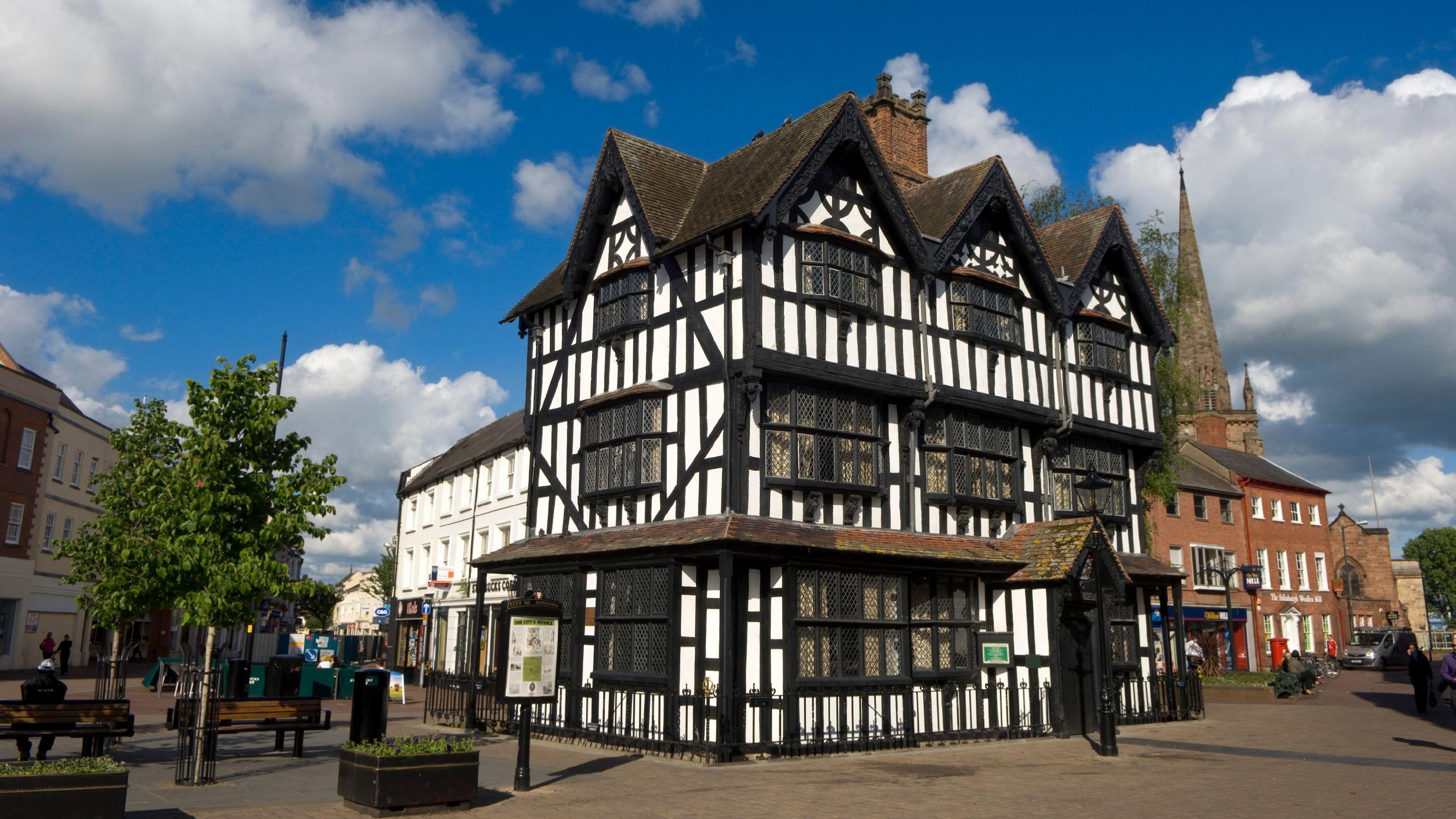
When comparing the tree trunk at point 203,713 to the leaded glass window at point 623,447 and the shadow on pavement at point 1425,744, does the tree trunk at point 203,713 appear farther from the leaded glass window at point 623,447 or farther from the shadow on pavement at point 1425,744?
the shadow on pavement at point 1425,744

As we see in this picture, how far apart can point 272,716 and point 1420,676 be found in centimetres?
2561

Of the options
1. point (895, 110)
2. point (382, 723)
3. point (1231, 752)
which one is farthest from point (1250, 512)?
point (382, 723)

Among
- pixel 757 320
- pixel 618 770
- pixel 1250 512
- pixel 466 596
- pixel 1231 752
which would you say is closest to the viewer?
pixel 618 770

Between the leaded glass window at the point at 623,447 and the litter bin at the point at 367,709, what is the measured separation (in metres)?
7.34

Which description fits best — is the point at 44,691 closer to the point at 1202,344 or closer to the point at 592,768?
the point at 592,768

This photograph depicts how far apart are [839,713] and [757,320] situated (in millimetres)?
6995

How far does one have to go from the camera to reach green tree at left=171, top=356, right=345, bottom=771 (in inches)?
531

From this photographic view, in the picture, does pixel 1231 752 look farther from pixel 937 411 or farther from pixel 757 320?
pixel 757 320

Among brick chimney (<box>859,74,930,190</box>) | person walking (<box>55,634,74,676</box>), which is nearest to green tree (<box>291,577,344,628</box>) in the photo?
person walking (<box>55,634,74,676</box>)

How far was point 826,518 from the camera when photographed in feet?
60.8

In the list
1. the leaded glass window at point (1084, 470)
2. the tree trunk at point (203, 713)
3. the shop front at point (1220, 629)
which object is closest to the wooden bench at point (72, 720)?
the tree trunk at point (203, 713)

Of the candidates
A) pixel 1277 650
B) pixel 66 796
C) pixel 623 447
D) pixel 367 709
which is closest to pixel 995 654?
pixel 623 447

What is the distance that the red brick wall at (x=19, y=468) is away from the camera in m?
38.8

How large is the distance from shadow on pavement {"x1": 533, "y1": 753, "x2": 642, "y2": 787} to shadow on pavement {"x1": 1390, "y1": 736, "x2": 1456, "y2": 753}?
13.6 m
